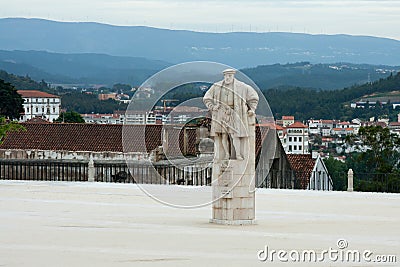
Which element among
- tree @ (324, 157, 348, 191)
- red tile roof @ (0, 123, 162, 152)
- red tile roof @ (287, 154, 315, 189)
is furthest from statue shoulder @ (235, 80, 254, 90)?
red tile roof @ (287, 154, 315, 189)

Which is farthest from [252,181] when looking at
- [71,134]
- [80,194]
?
[71,134]

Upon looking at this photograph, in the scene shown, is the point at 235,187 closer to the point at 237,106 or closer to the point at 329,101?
the point at 237,106

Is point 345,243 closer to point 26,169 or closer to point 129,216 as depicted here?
point 129,216

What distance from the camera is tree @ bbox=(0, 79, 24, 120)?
2103 inches

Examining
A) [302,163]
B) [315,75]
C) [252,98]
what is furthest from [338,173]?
[315,75]

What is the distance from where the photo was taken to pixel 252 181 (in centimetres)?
1372

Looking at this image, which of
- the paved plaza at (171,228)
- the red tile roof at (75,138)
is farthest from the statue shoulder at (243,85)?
the red tile roof at (75,138)

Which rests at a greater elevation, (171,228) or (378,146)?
(378,146)

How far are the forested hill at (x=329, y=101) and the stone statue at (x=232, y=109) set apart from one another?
78.4 meters

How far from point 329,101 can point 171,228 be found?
300 feet

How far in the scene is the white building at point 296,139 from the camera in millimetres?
71000

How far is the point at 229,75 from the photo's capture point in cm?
1341

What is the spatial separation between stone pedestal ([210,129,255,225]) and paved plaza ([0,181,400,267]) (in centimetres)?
23

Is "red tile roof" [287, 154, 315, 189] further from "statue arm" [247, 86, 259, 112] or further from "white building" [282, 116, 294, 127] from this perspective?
"white building" [282, 116, 294, 127]
